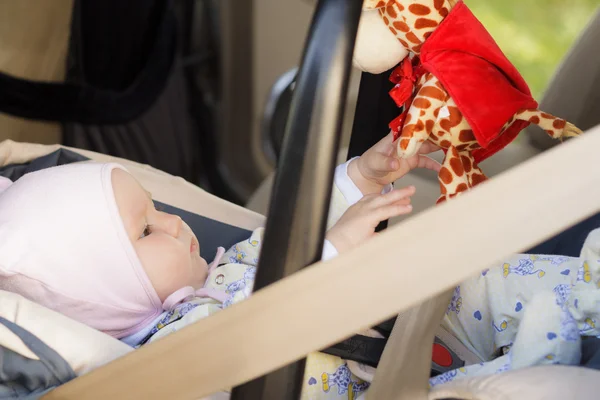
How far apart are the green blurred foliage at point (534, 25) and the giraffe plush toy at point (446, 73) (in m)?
1.68

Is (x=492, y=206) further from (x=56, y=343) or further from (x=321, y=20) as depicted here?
(x=56, y=343)

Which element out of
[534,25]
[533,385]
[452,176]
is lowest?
[533,385]

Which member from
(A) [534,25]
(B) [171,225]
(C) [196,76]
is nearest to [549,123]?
(B) [171,225]

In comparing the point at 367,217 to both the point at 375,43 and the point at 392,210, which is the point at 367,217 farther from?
the point at 375,43

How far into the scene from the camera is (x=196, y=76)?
1979mm

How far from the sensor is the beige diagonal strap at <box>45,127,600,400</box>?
0.47 meters

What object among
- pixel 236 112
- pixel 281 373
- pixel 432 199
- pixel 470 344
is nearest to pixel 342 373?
pixel 470 344

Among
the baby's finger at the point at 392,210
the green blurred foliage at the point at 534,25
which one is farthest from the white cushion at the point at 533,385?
the green blurred foliage at the point at 534,25

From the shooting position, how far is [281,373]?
1.69 feet

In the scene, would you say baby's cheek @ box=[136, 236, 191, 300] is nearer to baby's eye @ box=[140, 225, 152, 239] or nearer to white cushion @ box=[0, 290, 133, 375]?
baby's eye @ box=[140, 225, 152, 239]

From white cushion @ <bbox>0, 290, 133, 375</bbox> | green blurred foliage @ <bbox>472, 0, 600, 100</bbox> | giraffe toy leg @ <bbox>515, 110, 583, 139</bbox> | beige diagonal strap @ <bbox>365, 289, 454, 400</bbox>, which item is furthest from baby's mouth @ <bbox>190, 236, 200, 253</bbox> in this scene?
green blurred foliage @ <bbox>472, 0, 600, 100</bbox>

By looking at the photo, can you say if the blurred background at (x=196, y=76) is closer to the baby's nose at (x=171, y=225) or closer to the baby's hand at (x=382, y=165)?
the baby's hand at (x=382, y=165)

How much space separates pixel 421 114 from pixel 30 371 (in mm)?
444

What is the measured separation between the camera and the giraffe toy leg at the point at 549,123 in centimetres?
68
